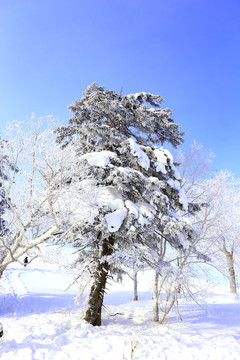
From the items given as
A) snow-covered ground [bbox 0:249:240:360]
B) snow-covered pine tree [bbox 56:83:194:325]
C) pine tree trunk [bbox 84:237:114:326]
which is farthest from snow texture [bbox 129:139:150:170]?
snow-covered ground [bbox 0:249:240:360]

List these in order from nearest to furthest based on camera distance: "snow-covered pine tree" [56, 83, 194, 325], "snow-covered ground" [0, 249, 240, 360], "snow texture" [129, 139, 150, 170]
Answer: "snow-covered ground" [0, 249, 240, 360], "snow-covered pine tree" [56, 83, 194, 325], "snow texture" [129, 139, 150, 170]

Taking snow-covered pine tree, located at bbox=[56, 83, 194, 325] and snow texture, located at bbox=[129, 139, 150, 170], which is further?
snow texture, located at bbox=[129, 139, 150, 170]

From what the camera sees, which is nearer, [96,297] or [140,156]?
[96,297]

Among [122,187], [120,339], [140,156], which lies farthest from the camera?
[140,156]

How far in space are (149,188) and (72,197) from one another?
8.81 feet

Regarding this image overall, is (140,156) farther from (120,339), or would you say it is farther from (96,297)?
(120,339)

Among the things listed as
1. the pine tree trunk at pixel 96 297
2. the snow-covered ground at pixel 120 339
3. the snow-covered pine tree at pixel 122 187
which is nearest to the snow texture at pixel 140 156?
the snow-covered pine tree at pixel 122 187

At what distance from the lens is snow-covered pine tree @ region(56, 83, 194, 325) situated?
691 centimetres

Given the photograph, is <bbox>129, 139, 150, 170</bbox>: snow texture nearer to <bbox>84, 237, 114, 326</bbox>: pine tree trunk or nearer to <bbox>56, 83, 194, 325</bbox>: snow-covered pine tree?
<bbox>56, 83, 194, 325</bbox>: snow-covered pine tree

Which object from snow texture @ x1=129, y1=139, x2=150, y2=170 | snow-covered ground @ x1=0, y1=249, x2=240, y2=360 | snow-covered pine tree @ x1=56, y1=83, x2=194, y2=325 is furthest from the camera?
snow texture @ x1=129, y1=139, x2=150, y2=170

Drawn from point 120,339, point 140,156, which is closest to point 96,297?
point 120,339

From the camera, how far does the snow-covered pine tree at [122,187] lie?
6.91m

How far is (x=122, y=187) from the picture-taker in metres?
7.26

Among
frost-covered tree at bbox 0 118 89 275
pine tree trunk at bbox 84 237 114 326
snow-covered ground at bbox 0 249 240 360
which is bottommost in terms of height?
snow-covered ground at bbox 0 249 240 360
